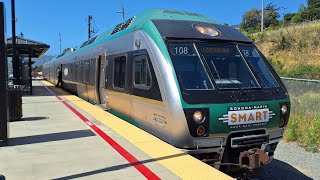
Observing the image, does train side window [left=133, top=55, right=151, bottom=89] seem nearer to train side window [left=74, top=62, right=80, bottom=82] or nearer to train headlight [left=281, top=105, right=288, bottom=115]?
train headlight [left=281, top=105, right=288, bottom=115]

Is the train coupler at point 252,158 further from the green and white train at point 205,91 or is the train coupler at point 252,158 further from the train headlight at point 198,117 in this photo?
the train headlight at point 198,117

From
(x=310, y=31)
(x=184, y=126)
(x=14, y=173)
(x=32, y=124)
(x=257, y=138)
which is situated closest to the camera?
(x=14, y=173)

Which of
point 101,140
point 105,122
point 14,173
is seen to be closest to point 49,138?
point 101,140

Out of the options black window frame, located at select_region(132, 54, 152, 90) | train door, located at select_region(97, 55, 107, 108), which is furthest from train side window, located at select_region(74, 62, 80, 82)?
black window frame, located at select_region(132, 54, 152, 90)

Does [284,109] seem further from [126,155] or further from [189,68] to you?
[126,155]

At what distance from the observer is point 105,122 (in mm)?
8914

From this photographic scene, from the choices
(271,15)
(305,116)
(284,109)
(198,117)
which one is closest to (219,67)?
(198,117)

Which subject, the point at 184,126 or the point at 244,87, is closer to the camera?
the point at 184,126

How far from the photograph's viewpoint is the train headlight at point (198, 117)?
5.71 meters

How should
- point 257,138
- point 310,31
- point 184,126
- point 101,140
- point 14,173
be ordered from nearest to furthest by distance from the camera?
point 14,173
point 184,126
point 257,138
point 101,140
point 310,31

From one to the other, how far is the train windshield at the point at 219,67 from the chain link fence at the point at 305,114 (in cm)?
377

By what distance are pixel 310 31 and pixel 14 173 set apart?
123ft

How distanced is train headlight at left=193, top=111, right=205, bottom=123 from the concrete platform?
572mm

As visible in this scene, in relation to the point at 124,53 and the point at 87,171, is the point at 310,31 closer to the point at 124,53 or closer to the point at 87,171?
the point at 124,53
